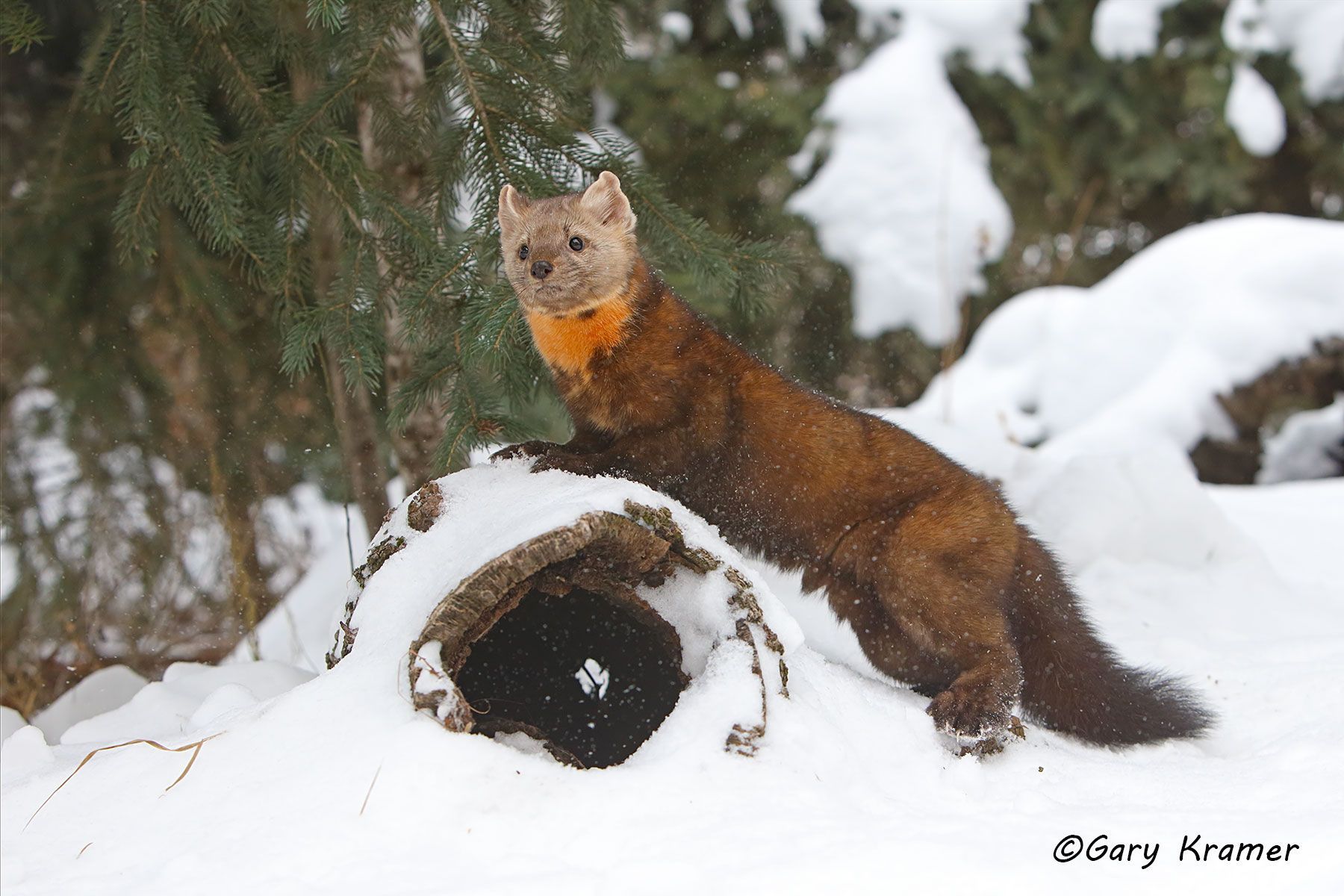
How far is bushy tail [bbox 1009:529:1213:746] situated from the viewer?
3229 mm

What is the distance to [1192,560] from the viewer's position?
16.1 ft

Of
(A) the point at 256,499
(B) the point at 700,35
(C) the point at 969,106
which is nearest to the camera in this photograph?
(A) the point at 256,499

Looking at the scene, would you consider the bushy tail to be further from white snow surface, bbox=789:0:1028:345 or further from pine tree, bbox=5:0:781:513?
white snow surface, bbox=789:0:1028:345

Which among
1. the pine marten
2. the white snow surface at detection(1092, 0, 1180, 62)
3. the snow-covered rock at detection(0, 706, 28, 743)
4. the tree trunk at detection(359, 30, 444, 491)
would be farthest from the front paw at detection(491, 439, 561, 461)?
the white snow surface at detection(1092, 0, 1180, 62)

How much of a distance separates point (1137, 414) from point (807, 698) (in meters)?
5.16

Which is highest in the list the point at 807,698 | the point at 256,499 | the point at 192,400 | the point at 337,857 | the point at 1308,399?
the point at 337,857

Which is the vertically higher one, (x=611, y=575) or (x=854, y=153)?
(x=611, y=575)

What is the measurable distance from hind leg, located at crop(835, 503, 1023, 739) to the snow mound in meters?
3.90

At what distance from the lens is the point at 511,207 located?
3457 mm

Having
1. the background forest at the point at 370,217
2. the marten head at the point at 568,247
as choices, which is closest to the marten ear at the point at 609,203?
the marten head at the point at 568,247

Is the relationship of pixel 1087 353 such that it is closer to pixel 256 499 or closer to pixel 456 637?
pixel 256 499

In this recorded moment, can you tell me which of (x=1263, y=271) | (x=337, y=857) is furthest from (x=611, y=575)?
(x=1263, y=271)

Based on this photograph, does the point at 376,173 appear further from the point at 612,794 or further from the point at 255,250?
the point at 612,794

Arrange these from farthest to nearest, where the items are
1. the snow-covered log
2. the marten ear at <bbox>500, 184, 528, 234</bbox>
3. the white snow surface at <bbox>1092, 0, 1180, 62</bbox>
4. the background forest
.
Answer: the white snow surface at <bbox>1092, 0, 1180, 62</bbox>
the background forest
the marten ear at <bbox>500, 184, 528, 234</bbox>
the snow-covered log
